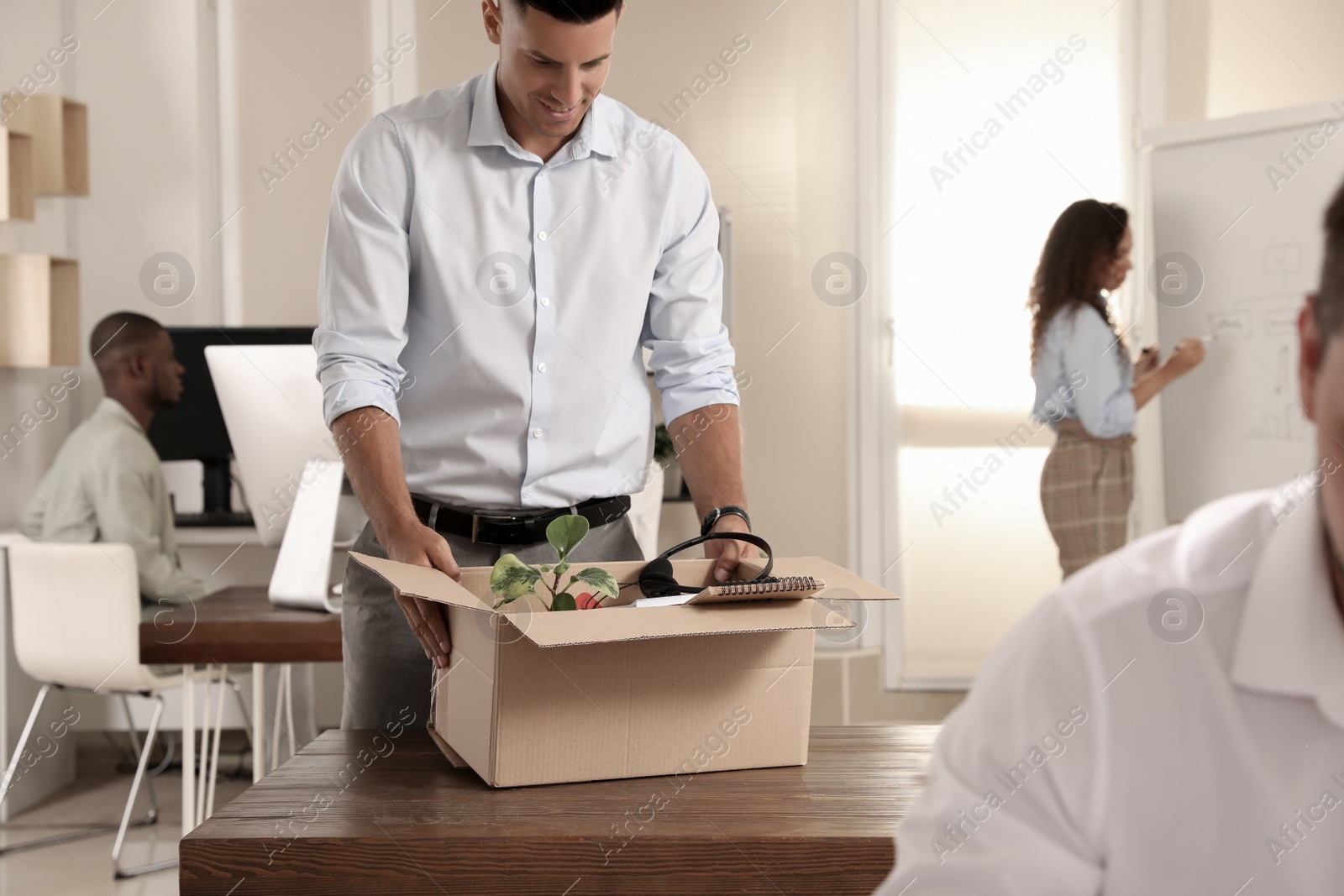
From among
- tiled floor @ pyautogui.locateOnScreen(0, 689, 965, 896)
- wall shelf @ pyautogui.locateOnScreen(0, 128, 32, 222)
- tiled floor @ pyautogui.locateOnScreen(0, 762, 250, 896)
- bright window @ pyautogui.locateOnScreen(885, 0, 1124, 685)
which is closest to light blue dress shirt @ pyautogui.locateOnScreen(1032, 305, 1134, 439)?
bright window @ pyautogui.locateOnScreen(885, 0, 1124, 685)

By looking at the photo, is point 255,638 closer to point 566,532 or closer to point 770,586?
point 566,532

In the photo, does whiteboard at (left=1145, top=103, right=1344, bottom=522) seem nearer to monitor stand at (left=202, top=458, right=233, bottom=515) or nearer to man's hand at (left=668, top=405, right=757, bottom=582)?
man's hand at (left=668, top=405, right=757, bottom=582)

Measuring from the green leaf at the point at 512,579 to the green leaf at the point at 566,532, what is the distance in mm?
37

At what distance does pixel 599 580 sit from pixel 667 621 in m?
0.11

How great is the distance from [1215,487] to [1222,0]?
1.87 m

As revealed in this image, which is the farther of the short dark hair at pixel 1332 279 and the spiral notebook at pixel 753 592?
the spiral notebook at pixel 753 592

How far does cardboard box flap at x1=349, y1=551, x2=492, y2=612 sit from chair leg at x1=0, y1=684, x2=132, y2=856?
98.6 inches

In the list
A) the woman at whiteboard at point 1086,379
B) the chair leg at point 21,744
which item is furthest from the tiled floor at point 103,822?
the woman at whiteboard at point 1086,379

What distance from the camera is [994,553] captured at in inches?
155

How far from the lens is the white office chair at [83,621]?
2754 millimetres

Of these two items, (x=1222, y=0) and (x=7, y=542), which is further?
(x=1222, y=0)

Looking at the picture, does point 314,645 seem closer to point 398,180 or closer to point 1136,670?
point 398,180

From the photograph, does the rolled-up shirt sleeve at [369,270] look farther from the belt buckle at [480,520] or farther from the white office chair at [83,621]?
the white office chair at [83,621]

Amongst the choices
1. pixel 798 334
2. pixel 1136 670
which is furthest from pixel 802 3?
pixel 1136 670
